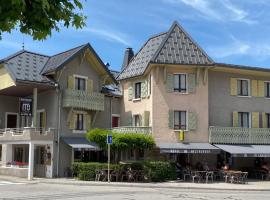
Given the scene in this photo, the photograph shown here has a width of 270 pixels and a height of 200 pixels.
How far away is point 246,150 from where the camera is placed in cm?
3347

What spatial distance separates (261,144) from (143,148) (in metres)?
10.9

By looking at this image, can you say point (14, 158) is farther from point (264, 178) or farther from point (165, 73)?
point (264, 178)

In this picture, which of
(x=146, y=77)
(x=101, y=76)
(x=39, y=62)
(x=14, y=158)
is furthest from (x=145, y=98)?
(x=14, y=158)

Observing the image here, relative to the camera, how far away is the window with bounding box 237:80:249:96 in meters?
36.9

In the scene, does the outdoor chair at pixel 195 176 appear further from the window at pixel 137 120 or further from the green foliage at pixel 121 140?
the window at pixel 137 120

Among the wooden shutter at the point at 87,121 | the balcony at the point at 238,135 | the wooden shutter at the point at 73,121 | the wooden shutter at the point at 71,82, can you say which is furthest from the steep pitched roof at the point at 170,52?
the balcony at the point at 238,135

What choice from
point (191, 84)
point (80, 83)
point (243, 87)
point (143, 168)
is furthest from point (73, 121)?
point (243, 87)

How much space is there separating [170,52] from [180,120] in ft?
17.3

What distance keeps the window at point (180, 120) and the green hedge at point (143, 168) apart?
4.04m

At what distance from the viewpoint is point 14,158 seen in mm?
37938

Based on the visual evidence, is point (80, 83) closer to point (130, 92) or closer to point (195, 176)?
point (130, 92)

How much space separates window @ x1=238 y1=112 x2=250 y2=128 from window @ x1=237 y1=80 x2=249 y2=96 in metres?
1.65

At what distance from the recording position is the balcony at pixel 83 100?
112 feet

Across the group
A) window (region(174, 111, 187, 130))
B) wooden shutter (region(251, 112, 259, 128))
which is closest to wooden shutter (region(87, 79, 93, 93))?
window (region(174, 111, 187, 130))
